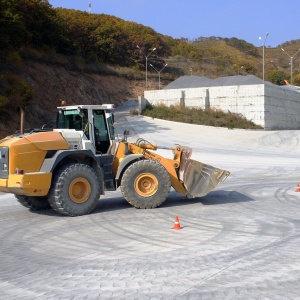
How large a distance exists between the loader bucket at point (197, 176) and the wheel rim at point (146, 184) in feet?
2.51

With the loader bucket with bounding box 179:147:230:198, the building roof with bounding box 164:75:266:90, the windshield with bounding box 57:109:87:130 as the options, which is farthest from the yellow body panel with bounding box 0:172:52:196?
the building roof with bounding box 164:75:266:90

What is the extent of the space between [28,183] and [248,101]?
127 feet

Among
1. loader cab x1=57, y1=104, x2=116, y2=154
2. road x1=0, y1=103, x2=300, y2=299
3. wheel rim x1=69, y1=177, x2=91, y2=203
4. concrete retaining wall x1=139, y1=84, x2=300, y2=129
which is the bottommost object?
road x1=0, y1=103, x2=300, y2=299

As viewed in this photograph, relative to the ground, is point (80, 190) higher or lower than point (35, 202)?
higher

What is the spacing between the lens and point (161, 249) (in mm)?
8430

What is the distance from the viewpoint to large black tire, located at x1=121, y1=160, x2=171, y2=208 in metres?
12.3

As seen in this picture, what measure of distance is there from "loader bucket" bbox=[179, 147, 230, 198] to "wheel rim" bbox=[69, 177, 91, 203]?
2436mm

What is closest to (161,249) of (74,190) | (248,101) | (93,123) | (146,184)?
(74,190)

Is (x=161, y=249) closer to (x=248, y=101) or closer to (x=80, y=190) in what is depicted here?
(x=80, y=190)

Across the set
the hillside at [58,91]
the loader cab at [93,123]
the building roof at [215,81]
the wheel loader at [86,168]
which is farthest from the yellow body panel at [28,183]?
the building roof at [215,81]

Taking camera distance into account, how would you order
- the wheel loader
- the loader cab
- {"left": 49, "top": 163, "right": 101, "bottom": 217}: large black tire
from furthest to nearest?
the loader cab, {"left": 49, "top": 163, "right": 101, "bottom": 217}: large black tire, the wheel loader

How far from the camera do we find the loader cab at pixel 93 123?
1245cm

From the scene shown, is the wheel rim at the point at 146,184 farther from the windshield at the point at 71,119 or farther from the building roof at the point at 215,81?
the building roof at the point at 215,81

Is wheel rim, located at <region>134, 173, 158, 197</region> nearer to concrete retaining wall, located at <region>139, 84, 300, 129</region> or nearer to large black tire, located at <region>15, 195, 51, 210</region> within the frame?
large black tire, located at <region>15, 195, 51, 210</region>
